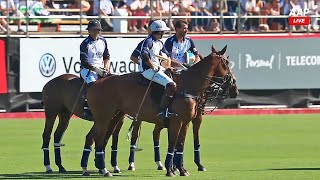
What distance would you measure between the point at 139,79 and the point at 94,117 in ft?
3.39

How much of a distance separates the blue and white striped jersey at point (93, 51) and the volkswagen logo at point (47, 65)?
42.7 ft

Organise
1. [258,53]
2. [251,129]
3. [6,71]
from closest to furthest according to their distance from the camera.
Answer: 1. [251,129]
2. [6,71]
3. [258,53]

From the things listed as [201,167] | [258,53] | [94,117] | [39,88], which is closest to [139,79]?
[94,117]

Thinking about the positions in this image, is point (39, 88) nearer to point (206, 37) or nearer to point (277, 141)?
point (206, 37)

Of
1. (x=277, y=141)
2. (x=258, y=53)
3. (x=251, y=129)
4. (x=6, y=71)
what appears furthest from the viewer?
(x=258, y=53)

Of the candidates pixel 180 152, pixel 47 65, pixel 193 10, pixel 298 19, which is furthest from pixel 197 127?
pixel 298 19

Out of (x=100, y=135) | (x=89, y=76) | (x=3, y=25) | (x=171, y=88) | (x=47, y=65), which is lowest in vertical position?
(x=100, y=135)

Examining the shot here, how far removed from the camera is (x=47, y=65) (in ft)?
103

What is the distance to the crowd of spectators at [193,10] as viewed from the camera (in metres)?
32.6

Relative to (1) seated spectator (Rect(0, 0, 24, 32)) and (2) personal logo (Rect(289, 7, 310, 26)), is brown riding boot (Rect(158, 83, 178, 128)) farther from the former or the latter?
(2) personal logo (Rect(289, 7, 310, 26))

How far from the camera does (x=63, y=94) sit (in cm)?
1869

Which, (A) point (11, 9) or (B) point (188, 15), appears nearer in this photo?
(A) point (11, 9)

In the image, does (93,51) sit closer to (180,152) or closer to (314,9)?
(180,152)

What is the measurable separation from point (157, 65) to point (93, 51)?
54.1 inches
